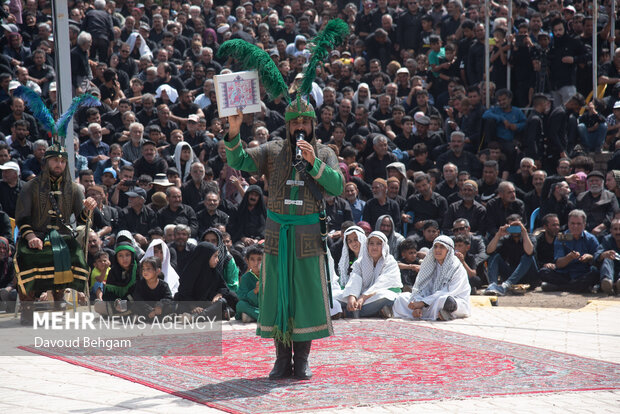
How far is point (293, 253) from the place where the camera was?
6332mm

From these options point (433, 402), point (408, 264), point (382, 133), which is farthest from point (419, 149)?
point (433, 402)

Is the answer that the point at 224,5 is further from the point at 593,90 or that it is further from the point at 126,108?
→ the point at 593,90

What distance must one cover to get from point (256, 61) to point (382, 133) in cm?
797

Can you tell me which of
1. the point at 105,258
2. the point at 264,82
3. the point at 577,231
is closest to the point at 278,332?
the point at 264,82

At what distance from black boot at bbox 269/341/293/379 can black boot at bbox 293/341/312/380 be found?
0.05m

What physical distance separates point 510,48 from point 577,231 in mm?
4539

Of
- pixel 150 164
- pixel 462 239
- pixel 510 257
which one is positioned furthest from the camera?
pixel 150 164

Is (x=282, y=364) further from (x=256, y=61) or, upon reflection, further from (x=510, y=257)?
(x=510, y=257)

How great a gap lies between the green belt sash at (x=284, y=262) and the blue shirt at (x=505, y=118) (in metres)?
7.52

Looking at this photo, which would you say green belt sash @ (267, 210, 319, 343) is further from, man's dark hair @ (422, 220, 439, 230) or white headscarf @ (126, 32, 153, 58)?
white headscarf @ (126, 32, 153, 58)

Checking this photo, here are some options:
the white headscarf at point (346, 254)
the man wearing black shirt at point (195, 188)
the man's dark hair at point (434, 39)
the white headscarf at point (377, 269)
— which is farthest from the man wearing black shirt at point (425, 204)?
the man's dark hair at point (434, 39)

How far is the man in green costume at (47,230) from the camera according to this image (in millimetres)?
9164

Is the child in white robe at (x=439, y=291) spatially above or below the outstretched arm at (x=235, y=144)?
below

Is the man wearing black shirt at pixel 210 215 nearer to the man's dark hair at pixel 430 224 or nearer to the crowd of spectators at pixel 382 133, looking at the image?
the crowd of spectators at pixel 382 133
